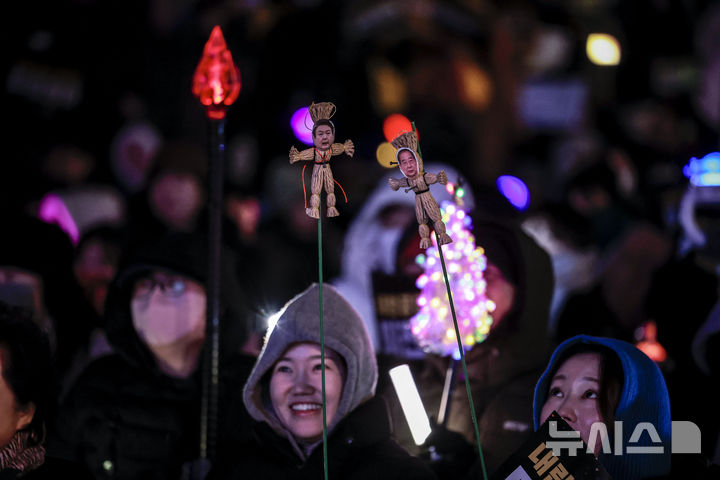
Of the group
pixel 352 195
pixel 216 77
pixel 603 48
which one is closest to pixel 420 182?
pixel 216 77

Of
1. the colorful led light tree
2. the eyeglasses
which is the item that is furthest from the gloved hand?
the eyeglasses

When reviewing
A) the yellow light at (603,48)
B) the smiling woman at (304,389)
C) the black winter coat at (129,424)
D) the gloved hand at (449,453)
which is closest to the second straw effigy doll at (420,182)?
the smiling woman at (304,389)

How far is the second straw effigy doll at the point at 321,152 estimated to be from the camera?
94.3 inches

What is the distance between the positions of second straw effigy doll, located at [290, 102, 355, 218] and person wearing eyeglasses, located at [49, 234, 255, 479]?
0.96 metres

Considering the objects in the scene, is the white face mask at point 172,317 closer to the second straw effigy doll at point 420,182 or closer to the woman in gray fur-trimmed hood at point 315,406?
the woman in gray fur-trimmed hood at point 315,406

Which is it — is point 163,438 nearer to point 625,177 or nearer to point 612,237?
point 612,237

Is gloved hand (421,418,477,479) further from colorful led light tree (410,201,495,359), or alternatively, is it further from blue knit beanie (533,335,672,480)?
blue knit beanie (533,335,672,480)

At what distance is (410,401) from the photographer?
2.67 m

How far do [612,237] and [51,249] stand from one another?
3.84 meters

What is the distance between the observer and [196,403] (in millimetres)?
3260

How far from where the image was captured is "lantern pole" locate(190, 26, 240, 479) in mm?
2781

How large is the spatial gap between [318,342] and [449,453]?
0.65m

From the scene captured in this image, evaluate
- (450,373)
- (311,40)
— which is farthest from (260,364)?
(311,40)

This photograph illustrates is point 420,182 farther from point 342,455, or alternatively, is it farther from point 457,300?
point 342,455
